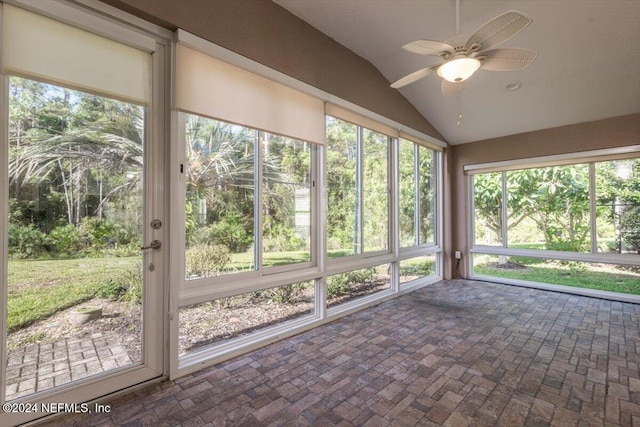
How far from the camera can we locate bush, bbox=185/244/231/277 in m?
2.28

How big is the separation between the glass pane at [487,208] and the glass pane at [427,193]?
82 cm

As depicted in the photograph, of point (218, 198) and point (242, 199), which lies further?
point (242, 199)

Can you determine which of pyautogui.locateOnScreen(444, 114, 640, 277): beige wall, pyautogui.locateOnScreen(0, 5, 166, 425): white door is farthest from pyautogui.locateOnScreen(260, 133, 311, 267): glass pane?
pyautogui.locateOnScreen(444, 114, 640, 277): beige wall

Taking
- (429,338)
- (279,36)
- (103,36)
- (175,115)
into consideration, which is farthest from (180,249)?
(429,338)

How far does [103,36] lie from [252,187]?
4.68ft

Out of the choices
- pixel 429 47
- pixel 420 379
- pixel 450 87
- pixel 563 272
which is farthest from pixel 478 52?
pixel 563 272

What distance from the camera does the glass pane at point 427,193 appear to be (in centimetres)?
499

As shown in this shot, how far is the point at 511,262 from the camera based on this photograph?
17.1 ft

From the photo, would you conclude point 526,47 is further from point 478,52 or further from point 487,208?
point 487,208

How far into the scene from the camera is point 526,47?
10.1 feet

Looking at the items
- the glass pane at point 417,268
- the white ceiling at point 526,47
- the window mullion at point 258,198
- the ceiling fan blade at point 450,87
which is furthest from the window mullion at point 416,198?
the window mullion at point 258,198

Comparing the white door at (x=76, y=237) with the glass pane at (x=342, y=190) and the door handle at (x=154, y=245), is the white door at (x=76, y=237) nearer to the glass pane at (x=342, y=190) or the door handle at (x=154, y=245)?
the door handle at (x=154, y=245)

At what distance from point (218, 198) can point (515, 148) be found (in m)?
4.79

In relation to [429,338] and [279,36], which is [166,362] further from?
[279,36]
